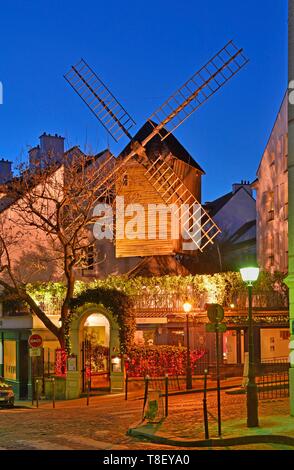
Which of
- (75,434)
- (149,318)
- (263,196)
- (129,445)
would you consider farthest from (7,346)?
(129,445)

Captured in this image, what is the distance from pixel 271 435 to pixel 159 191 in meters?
27.0

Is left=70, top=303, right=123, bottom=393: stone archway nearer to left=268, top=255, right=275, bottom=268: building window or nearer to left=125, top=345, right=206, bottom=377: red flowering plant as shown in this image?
left=125, top=345, right=206, bottom=377: red flowering plant

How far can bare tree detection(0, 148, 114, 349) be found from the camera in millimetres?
33625

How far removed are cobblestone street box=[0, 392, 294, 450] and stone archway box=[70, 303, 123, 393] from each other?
224 cm

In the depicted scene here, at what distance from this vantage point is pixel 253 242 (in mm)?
50469

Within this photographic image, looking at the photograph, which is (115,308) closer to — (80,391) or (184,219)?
(80,391)

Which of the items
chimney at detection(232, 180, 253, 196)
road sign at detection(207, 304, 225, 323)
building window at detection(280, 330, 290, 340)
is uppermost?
chimney at detection(232, 180, 253, 196)

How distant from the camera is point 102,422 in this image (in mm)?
21406

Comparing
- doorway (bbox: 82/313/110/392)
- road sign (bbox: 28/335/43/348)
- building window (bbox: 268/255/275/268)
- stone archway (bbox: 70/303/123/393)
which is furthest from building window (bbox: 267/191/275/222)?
road sign (bbox: 28/335/43/348)

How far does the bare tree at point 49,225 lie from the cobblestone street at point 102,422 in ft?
22.1

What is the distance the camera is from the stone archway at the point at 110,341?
3127 cm

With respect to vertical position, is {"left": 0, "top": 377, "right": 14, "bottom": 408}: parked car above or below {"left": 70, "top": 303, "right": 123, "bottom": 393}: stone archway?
below

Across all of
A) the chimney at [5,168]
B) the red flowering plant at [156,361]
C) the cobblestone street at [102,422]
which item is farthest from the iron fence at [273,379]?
the chimney at [5,168]

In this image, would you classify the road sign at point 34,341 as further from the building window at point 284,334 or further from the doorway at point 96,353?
the building window at point 284,334
